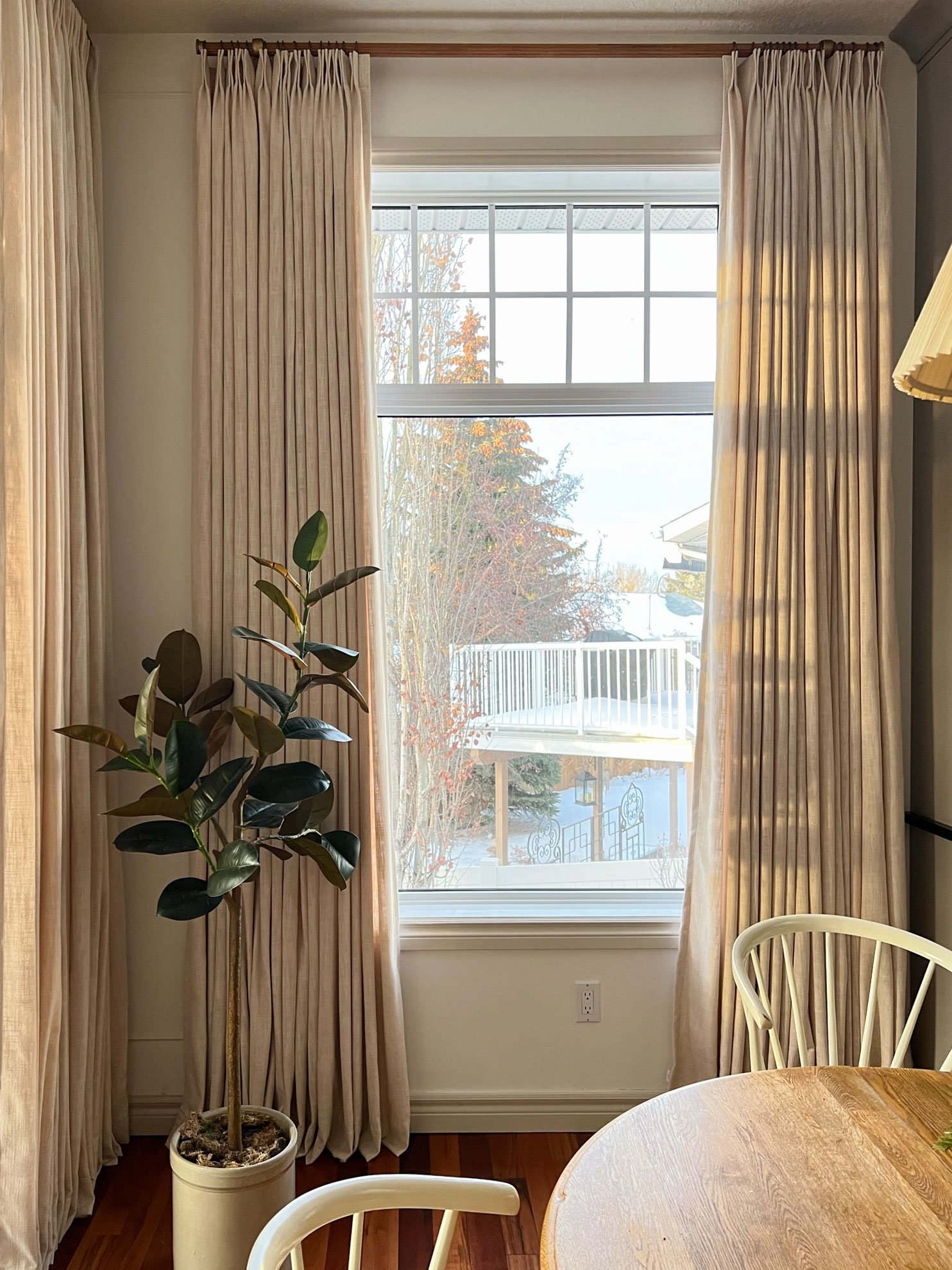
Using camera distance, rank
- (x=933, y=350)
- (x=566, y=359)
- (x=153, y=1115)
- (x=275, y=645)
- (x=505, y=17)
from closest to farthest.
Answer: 1. (x=933, y=350)
2. (x=275, y=645)
3. (x=505, y=17)
4. (x=153, y=1115)
5. (x=566, y=359)

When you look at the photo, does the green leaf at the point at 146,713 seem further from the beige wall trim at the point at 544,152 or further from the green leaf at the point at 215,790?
the beige wall trim at the point at 544,152

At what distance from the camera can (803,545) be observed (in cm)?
248

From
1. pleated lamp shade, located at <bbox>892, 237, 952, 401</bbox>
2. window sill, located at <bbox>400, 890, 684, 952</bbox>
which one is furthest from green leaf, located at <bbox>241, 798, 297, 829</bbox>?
pleated lamp shade, located at <bbox>892, 237, 952, 401</bbox>

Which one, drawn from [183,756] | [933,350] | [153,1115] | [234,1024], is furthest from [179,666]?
[933,350]

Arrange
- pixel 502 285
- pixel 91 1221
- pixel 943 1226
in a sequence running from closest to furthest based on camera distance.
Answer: pixel 943 1226 < pixel 91 1221 < pixel 502 285

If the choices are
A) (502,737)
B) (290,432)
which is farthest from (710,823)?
(290,432)

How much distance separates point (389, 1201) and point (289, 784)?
44.2 inches

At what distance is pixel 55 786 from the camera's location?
2.11 meters

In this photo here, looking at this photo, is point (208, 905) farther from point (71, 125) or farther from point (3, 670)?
point (71, 125)

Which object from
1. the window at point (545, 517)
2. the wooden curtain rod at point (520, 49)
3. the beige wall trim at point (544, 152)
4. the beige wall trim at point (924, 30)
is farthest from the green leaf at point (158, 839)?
the beige wall trim at point (924, 30)

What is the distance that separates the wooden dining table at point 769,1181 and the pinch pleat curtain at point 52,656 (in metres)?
1.36

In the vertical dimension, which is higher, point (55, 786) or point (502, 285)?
point (502, 285)

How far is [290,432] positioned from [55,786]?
1051mm

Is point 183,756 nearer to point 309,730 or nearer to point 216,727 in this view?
point 309,730
